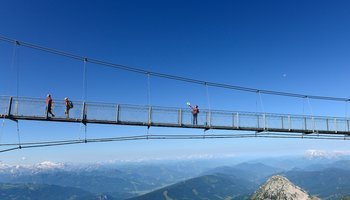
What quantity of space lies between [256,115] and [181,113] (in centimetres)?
842

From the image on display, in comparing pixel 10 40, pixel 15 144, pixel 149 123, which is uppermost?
pixel 10 40

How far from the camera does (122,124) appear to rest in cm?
2553

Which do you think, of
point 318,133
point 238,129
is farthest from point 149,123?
point 318,133

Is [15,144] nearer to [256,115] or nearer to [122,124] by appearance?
[122,124]

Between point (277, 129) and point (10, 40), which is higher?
point (10, 40)

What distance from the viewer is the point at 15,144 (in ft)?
75.2

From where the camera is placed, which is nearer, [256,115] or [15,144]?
[15,144]

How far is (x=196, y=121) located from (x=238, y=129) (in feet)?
14.5

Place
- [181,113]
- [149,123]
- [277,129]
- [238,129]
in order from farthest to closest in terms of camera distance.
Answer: [277,129], [238,129], [181,113], [149,123]

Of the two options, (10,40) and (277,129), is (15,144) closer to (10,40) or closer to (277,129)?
(10,40)

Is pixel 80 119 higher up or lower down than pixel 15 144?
higher up

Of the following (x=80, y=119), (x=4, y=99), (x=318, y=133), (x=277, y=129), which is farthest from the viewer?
(x=318, y=133)

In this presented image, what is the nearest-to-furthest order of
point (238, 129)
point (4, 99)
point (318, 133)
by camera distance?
1. point (4, 99)
2. point (238, 129)
3. point (318, 133)

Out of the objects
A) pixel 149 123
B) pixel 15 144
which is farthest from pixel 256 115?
pixel 15 144
